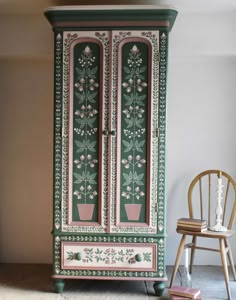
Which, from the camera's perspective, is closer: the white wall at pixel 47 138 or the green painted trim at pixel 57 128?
the green painted trim at pixel 57 128

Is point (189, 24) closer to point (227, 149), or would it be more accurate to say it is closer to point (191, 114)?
point (191, 114)

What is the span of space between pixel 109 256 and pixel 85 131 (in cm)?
96

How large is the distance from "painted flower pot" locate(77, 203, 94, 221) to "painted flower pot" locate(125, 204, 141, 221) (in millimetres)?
274

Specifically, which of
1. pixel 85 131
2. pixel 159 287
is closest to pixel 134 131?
pixel 85 131

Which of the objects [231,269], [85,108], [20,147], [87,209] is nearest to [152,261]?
[87,209]

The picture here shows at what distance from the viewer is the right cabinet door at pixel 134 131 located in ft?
11.3

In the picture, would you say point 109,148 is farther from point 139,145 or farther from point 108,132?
point 139,145

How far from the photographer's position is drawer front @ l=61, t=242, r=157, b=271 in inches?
137

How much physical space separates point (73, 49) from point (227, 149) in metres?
1.71

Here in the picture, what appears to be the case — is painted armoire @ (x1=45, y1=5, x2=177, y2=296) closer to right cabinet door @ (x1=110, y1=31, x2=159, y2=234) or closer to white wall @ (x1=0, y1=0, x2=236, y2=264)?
right cabinet door @ (x1=110, y1=31, x2=159, y2=234)

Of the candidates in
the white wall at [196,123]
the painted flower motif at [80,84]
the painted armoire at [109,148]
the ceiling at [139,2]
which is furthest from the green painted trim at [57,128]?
the white wall at [196,123]

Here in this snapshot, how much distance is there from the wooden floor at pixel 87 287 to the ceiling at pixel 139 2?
2268mm

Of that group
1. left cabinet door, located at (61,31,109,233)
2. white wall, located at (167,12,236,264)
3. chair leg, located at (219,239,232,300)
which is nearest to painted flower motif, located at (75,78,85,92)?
left cabinet door, located at (61,31,109,233)

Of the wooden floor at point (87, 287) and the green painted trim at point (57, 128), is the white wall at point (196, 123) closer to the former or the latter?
the wooden floor at point (87, 287)
